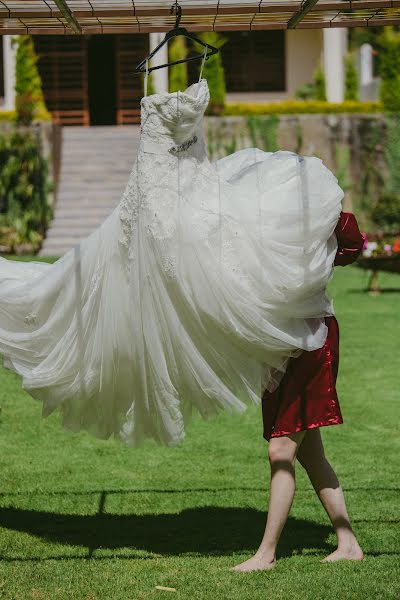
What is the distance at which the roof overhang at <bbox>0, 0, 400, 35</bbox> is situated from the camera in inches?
191

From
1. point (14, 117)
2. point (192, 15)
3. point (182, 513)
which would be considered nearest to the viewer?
point (192, 15)

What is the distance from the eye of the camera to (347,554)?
4.66 m

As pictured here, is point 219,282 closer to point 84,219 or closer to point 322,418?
point 322,418

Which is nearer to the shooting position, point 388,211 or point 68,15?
point 68,15

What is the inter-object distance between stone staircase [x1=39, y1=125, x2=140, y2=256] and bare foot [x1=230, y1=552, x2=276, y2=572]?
1637cm

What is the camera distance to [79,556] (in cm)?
481

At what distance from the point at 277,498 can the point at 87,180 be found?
61.0ft

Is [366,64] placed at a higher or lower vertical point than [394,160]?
higher

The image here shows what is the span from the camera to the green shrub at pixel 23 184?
72.2ft

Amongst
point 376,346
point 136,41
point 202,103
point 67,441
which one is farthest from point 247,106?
point 202,103

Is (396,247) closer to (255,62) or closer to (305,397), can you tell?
(305,397)

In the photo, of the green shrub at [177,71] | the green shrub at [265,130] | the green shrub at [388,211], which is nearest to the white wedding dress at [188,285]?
the green shrub at [388,211]

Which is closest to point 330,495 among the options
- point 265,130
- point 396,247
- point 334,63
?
point 396,247

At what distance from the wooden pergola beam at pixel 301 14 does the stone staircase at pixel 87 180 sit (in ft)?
51.8
